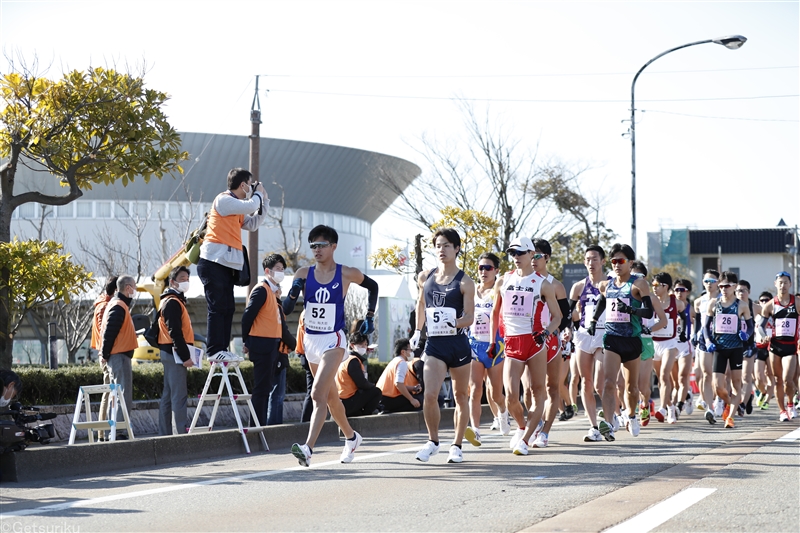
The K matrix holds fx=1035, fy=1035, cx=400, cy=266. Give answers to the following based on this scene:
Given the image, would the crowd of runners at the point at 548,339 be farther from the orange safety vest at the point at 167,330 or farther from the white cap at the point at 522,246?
the orange safety vest at the point at 167,330

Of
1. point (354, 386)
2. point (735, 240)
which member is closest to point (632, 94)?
point (354, 386)

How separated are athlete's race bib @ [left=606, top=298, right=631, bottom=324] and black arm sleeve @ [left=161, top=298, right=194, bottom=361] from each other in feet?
16.0

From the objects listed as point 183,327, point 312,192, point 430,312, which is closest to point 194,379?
point 183,327

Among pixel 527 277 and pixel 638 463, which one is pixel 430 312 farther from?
pixel 638 463

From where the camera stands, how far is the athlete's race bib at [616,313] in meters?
11.8

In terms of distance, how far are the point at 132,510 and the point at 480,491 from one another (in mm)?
2462

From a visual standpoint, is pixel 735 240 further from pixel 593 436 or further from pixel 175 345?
pixel 175 345

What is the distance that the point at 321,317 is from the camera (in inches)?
366

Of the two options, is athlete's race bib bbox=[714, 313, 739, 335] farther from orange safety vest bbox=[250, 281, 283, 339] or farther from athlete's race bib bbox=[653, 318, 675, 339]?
orange safety vest bbox=[250, 281, 283, 339]

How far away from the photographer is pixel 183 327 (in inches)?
478

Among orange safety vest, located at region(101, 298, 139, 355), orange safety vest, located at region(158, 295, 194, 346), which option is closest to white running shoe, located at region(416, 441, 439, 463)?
orange safety vest, located at region(158, 295, 194, 346)

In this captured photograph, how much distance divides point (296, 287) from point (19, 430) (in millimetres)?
Answer: 2609

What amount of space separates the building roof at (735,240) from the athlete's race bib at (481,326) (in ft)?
273

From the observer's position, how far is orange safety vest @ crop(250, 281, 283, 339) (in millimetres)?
12250
